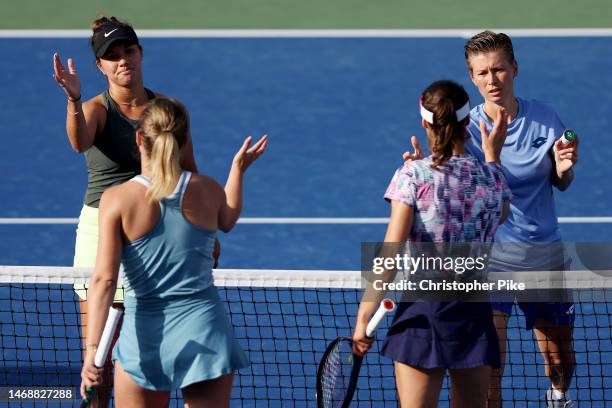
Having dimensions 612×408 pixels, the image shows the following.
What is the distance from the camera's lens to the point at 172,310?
493cm

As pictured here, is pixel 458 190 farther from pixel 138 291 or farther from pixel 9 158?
pixel 9 158

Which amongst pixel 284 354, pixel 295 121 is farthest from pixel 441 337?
pixel 295 121

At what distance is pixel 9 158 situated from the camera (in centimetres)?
1119

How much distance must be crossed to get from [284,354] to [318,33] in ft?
19.8

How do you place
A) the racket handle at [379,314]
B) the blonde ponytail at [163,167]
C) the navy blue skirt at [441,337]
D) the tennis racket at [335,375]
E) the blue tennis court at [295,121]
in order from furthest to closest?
the blue tennis court at [295,121] < the tennis racket at [335,375] < the navy blue skirt at [441,337] < the racket handle at [379,314] < the blonde ponytail at [163,167]

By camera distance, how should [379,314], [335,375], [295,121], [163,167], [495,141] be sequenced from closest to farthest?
[163,167], [379,314], [495,141], [335,375], [295,121]

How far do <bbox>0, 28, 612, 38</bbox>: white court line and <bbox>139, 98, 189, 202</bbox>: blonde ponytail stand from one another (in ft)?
27.5

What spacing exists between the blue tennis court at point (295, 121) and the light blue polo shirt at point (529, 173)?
2854 mm

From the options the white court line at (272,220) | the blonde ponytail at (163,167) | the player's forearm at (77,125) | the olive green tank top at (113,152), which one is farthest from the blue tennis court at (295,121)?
the blonde ponytail at (163,167)

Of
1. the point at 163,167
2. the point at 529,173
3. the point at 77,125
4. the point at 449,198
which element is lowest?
the point at 449,198

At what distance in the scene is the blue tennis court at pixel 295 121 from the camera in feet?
33.2

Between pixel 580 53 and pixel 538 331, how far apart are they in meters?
6.81

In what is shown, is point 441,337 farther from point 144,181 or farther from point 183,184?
point 144,181

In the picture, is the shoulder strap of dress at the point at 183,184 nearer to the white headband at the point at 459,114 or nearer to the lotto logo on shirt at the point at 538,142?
the white headband at the point at 459,114
